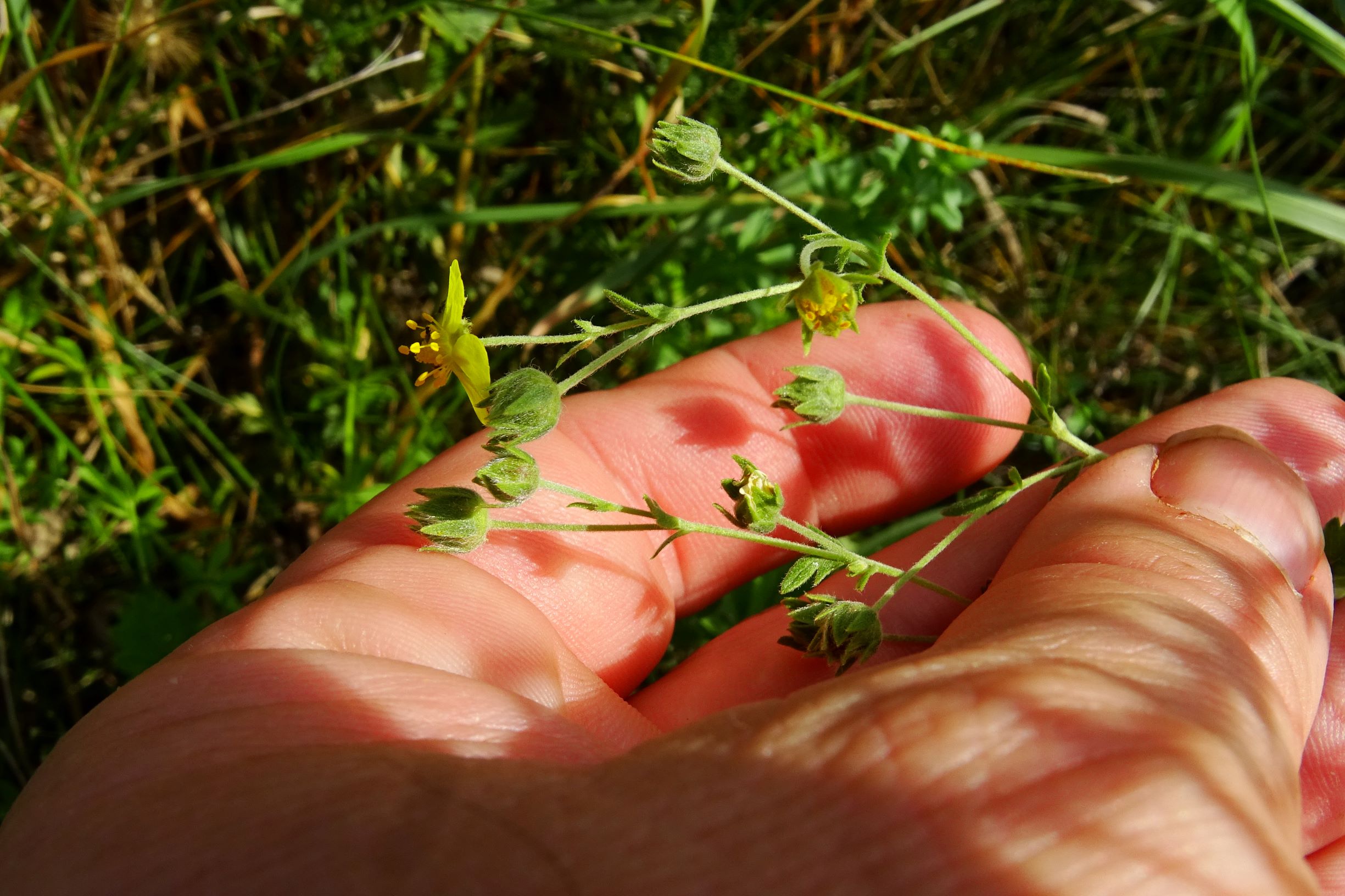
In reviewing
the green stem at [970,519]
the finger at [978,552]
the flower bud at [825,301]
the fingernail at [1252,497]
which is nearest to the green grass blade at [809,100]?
the flower bud at [825,301]

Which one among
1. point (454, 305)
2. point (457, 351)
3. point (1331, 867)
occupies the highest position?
point (454, 305)

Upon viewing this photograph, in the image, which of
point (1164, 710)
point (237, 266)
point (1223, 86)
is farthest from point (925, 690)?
point (1223, 86)

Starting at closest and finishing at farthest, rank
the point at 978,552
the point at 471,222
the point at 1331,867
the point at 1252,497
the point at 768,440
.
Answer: the point at 1252,497
the point at 1331,867
the point at 978,552
the point at 768,440
the point at 471,222

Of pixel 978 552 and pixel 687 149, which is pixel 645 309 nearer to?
pixel 687 149

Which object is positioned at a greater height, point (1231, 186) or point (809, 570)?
point (1231, 186)

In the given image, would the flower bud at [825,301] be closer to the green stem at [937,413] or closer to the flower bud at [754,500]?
the green stem at [937,413]

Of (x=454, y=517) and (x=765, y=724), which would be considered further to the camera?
→ (x=454, y=517)

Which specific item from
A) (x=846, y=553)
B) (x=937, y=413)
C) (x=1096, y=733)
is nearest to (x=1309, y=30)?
(x=937, y=413)

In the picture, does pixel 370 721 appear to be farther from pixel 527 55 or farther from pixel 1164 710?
pixel 527 55
